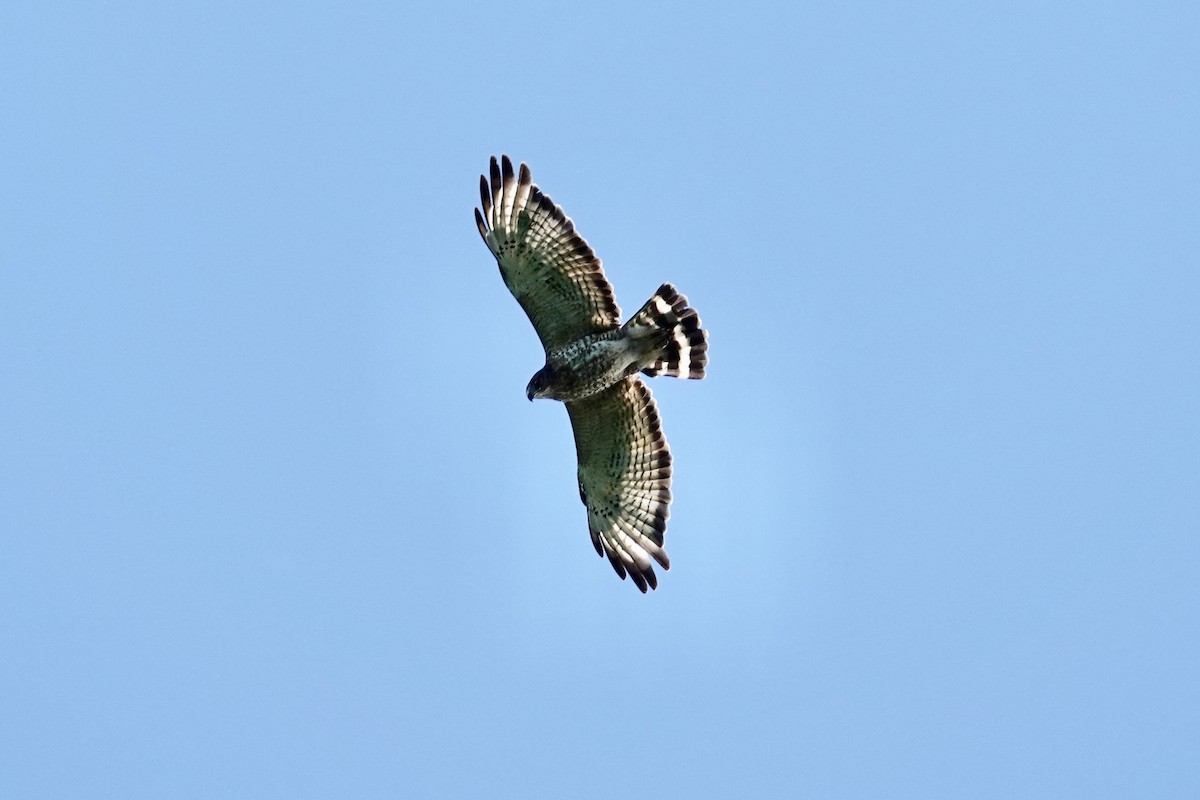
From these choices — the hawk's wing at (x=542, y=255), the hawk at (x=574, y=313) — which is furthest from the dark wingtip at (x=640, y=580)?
the hawk's wing at (x=542, y=255)

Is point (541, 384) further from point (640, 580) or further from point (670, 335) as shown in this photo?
point (640, 580)

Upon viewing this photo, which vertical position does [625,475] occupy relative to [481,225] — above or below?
below

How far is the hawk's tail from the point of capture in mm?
15188

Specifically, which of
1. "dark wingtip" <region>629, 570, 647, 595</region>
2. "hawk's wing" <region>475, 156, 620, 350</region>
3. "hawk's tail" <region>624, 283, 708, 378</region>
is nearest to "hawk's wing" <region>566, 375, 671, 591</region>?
"dark wingtip" <region>629, 570, 647, 595</region>

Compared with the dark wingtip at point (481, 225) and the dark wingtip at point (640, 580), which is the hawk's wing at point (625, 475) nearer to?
the dark wingtip at point (640, 580)

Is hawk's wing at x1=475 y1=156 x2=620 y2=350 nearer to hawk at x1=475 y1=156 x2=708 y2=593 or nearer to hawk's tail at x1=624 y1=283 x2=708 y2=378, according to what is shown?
hawk at x1=475 y1=156 x2=708 y2=593

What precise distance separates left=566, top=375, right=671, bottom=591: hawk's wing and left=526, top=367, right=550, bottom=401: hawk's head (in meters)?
0.60

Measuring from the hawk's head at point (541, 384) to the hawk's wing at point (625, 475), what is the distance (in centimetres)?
→ 60

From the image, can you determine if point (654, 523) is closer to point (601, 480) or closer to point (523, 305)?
point (601, 480)

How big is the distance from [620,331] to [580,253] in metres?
0.72

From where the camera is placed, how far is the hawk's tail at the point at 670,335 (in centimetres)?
1519

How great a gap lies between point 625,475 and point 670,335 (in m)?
1.55

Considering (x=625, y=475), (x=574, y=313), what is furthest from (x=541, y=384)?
(x=625, y=475)

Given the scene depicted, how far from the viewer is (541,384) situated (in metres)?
15.4
